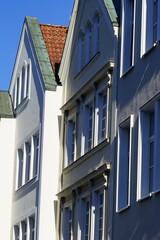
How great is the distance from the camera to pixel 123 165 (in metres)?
27.1

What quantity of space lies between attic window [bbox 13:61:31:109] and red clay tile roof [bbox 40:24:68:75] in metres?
1.13

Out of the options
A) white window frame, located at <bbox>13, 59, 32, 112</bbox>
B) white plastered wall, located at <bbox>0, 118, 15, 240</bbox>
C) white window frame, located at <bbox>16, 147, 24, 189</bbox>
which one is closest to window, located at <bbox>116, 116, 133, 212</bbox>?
white window frame, located at <bbox>13, 59, 32, 112</bbox>

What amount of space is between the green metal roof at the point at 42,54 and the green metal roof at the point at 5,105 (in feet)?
12.6

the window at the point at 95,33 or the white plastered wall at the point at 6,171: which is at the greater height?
the window at the point at 95,33

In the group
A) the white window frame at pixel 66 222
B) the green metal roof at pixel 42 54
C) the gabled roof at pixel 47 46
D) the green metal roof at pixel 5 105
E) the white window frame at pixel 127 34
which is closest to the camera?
the white window frame at pixel 127 34

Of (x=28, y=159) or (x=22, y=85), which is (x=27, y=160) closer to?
(x=28, y=159)

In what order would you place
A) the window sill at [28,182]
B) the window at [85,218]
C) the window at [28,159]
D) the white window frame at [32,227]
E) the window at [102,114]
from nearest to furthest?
1. the window at [102,114]
2. the window at [85,218]
3. the window sill at [28,182]
4. the white window frame at [32,227]
5. the window at [28,159]

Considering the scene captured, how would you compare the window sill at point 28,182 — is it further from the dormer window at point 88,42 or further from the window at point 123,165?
the window at point 123,165

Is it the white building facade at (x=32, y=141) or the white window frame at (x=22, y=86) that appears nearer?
the white building facade at (x=32, y=141)

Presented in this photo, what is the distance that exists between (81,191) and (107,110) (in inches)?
134

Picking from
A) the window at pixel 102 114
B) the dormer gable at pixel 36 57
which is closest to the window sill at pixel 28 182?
the dormer gable at pixel 36 57

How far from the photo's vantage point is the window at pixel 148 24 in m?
25.8

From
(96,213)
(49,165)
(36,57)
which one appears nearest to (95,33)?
(49,165)

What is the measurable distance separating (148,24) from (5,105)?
53.7 feet
